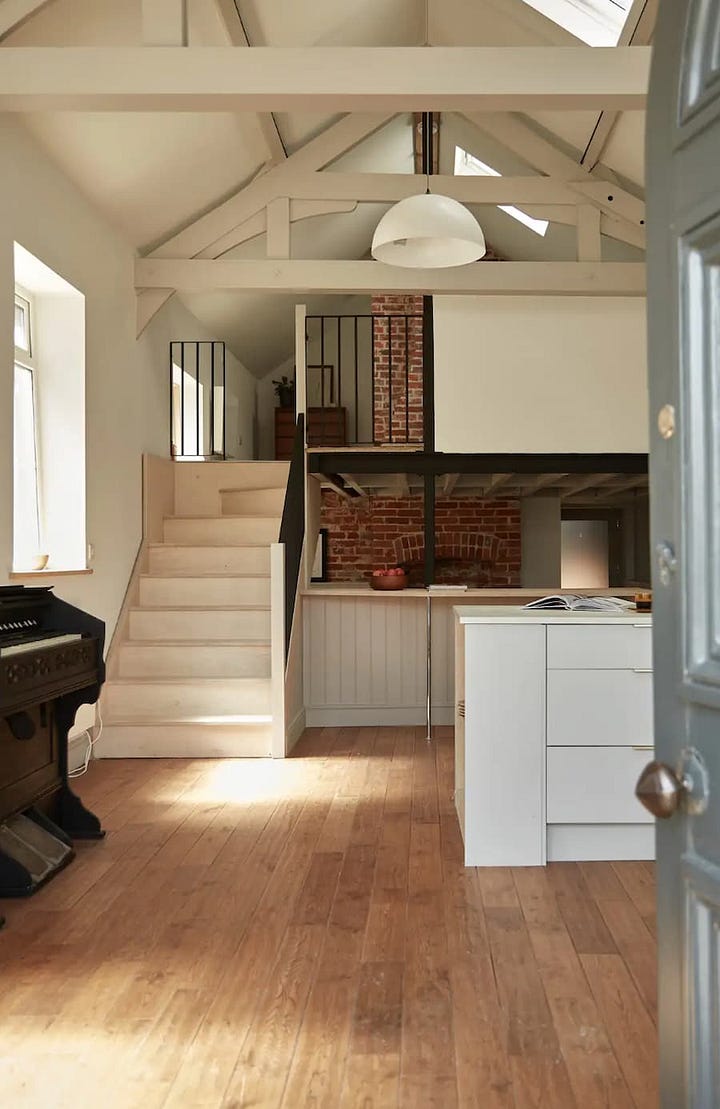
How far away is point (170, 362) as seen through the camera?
25.9ft

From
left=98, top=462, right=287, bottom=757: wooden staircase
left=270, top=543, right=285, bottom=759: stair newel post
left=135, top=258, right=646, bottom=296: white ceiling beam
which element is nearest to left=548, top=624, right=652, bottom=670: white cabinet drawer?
left=270, top=543, right=285, bottom=759: stair newel post

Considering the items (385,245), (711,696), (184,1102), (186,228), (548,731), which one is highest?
→ (186,228)

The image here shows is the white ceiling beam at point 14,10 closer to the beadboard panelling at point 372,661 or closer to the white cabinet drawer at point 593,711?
the white cabinet drawer at point 593,711

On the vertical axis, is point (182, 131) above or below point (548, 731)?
above

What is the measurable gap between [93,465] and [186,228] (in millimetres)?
1916

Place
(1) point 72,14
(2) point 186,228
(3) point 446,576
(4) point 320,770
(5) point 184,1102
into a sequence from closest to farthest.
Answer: (5) point 184,1102 < (1) point 72,14 < (4) point 320,770 < (2) point 186,228 < (3) point 446,576

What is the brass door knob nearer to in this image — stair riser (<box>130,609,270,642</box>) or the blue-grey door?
the blue-grey door

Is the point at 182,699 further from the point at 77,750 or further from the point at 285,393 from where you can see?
the point at 285,393

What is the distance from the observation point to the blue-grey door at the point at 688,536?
1082mm

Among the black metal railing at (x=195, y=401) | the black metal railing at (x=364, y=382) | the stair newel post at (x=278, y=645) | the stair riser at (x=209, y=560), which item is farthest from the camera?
the black metal railing at (x=364, y=382)

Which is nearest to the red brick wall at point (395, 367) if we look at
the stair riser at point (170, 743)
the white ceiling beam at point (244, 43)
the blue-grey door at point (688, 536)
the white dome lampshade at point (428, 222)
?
the white ceiling beam at point (244, 43)

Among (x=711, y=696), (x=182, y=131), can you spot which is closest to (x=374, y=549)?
(x=182, y=131)

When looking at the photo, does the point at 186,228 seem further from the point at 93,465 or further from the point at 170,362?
the point at 93,465

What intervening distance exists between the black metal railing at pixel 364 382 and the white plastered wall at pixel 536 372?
8.08 ft
